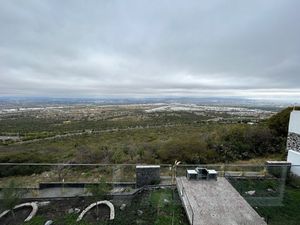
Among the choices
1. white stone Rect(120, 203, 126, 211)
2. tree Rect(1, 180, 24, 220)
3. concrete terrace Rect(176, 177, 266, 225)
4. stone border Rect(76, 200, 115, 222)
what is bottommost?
white stone Rect(120, 203, 126, 211)

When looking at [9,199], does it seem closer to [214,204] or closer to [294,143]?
[214,204]

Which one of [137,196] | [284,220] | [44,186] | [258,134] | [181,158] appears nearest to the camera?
[284,220]

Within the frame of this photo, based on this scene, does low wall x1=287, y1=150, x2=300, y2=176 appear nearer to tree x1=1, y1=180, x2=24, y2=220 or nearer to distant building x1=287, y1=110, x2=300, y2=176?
distant building x1=287, y1=110, x2=300, y2=176

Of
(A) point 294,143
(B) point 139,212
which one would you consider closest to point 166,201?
(B) point 139,212

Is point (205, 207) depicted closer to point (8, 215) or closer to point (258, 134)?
point (8, 215)

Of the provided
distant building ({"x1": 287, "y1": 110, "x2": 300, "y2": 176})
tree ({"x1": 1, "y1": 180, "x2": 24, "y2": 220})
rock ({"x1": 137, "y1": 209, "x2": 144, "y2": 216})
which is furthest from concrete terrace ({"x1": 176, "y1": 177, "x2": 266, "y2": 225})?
tree ({"x1": 1, "y1": 180, "x2": 24, "y2": 220})

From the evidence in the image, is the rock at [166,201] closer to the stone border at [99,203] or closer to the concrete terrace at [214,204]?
the concrete terrace at [214,204]

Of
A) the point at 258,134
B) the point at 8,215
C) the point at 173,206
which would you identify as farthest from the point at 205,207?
the point at 258,134

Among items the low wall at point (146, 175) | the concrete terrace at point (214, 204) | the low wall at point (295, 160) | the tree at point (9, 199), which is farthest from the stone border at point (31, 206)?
the low wall at point (295, 160)

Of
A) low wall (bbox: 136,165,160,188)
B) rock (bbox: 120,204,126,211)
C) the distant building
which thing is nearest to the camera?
rock (bbox: 120,204,126,211)
